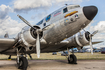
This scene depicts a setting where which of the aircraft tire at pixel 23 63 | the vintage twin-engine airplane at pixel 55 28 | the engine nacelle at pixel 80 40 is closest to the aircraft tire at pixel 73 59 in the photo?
the engine nacelle at pixel 80 40

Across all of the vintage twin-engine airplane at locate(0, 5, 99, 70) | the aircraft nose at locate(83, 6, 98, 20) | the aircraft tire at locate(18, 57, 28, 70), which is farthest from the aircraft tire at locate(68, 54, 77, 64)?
the aircraft nose at locate(83, 6, 98, 20)

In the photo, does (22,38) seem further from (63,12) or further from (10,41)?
(63,12)

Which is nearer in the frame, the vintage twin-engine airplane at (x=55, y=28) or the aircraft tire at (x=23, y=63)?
the vintage twin-engine airplane at (x=55, y=28)

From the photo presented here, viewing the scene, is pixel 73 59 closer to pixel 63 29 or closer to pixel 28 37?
pixel 63 29

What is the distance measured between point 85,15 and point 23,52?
5493 mm

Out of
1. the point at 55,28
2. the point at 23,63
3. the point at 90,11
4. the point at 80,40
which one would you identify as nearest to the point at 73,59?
the point at 80,40

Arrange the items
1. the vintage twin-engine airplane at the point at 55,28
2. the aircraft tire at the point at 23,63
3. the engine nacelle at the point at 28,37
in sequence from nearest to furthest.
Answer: the vintage twin-engine airplane at the point at 55,28 < the engine nacelle at the point at 28,37 < the aircraft tire at the point at 23,63

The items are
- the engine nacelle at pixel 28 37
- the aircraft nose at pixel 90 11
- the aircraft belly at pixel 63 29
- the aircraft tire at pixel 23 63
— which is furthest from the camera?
the aircraft tire at pixel 23 63

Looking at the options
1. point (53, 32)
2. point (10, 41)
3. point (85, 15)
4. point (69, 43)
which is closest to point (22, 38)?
point (10, 41)

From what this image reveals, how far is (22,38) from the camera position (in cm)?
694

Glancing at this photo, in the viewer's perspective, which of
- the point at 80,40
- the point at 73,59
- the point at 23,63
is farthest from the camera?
the point at 73,59

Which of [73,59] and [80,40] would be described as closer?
[80,40]

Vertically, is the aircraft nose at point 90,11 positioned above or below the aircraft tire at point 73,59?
above

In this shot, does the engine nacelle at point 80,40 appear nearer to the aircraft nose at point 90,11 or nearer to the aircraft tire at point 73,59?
the aircraft tire at point 73,59
